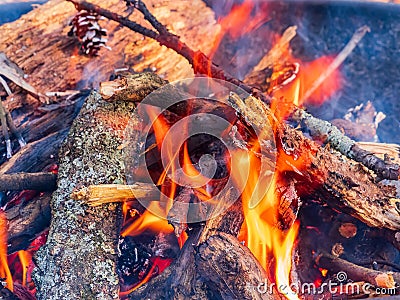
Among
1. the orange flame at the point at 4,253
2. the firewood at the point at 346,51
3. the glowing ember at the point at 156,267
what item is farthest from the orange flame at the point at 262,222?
the firewood at the point at 346,51

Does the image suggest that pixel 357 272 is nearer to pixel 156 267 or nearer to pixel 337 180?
pixel 337 180

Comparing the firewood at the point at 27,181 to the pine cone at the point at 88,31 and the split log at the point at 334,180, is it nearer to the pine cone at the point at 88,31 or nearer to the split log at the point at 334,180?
the split log at the point at 334,180

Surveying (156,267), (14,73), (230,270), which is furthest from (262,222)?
(14,73)

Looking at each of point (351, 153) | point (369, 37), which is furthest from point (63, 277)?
point (369, 37)

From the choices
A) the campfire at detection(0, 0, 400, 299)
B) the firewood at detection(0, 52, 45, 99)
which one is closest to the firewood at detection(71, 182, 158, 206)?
the campfire at detection(0, 0, 400, 299)

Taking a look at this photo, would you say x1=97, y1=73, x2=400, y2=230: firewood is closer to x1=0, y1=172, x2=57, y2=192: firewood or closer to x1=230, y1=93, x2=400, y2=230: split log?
x1=230, y1=93, x2=400, y2=230: split log

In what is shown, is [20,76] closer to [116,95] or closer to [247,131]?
[116,95]
